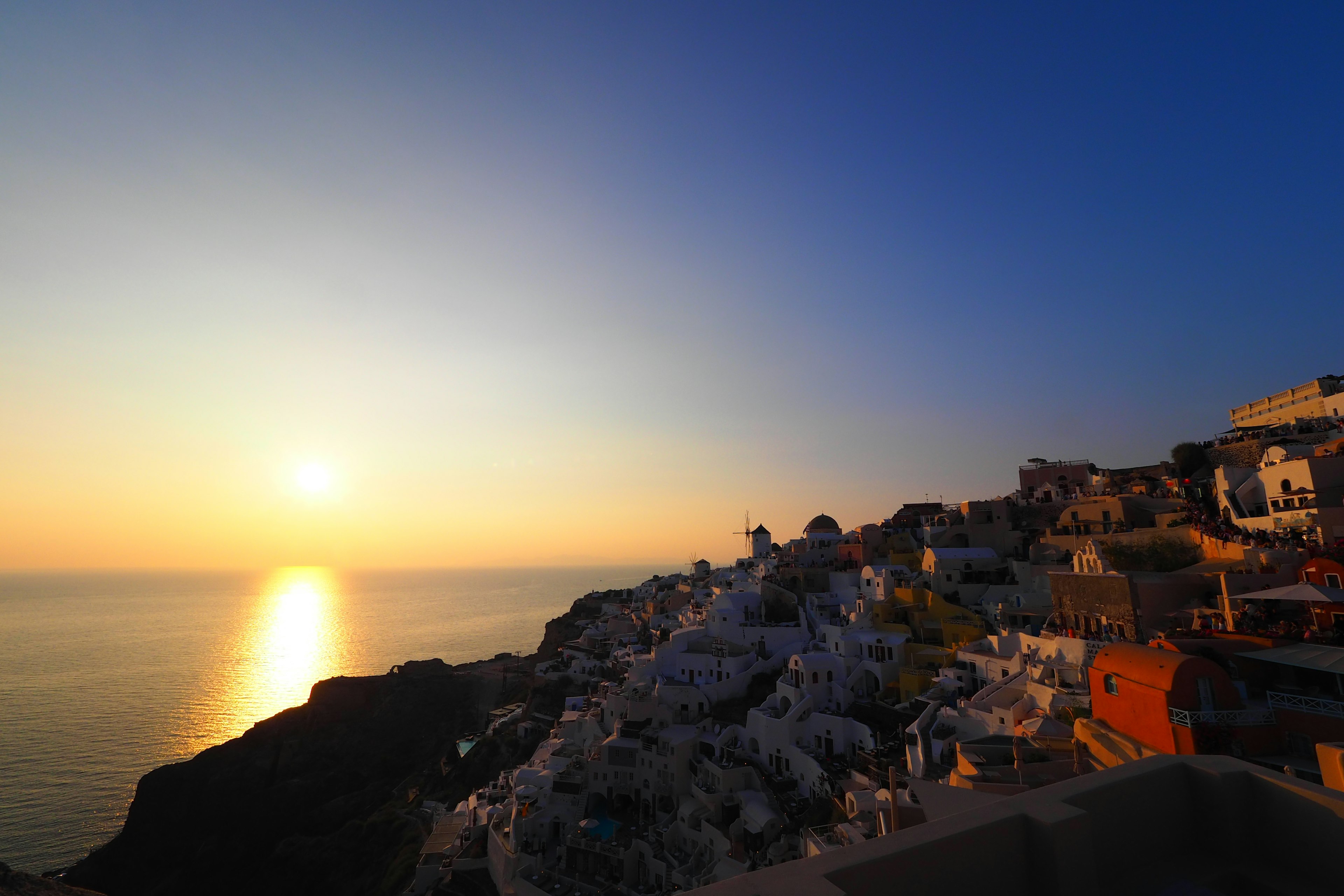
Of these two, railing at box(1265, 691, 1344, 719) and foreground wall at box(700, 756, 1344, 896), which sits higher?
foreground wall at box(700, 756, 1344, 896)

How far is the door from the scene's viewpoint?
1097 cm

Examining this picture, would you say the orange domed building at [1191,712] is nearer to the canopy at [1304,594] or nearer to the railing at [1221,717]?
the railing at [1221,717]

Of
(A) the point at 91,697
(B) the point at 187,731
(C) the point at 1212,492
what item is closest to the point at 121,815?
(B) the point at 187,731

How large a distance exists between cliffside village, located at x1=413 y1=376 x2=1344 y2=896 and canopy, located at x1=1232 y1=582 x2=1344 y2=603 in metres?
0.07

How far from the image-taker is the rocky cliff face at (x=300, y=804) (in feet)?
113

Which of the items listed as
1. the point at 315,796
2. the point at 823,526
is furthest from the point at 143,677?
the point at 823,526

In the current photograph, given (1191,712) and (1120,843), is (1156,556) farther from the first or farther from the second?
(1120,843)

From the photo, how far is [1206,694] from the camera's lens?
11.0m

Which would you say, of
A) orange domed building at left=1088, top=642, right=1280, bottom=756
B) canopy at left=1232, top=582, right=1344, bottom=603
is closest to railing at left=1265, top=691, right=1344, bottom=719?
orange domed building at left=1088, top=642, right=1280, bottom=756

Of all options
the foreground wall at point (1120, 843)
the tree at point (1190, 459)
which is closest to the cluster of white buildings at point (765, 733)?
the foreground wall at point (1120, 843)

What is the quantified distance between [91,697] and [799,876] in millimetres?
87738

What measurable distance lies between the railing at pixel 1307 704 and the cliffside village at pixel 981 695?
55 mm

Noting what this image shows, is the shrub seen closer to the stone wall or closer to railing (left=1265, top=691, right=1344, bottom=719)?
the stone wall

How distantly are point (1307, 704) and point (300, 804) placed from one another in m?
51.5
